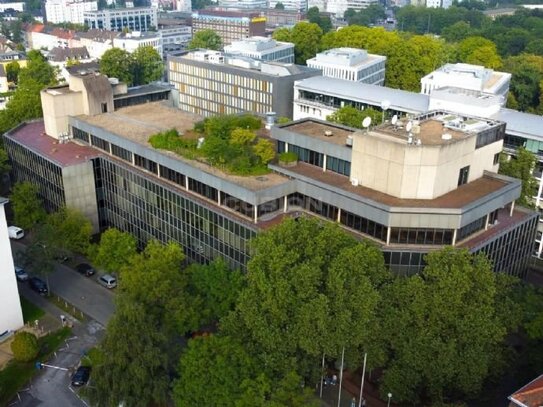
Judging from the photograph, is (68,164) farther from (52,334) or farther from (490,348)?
(490,348)

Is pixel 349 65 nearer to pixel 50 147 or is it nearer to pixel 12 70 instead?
pixel 50 147

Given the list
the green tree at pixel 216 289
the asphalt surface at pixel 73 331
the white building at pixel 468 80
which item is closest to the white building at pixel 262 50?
the white building at pixel 468 80

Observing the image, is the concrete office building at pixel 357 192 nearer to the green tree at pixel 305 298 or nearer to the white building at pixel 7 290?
the green tree at pixel 305 298

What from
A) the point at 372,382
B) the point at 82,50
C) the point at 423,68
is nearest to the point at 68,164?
the point at 372,382

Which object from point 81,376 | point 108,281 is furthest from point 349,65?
point 81,376

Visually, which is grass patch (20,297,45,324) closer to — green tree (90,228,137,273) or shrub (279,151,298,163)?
green tree (90,228,137,273)
